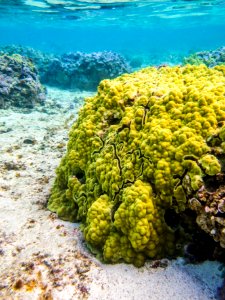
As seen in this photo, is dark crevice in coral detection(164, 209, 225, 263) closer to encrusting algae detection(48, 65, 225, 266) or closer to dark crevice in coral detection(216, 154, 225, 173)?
encrusting algae detection(48, 65, 225, 266)

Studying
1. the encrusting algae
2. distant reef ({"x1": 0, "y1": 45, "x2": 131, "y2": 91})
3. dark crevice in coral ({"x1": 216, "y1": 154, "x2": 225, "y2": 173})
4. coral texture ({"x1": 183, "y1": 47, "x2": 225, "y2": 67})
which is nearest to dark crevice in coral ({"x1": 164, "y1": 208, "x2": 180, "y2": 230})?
the encrusting algae

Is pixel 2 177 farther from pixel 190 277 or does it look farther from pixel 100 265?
pixel 190 277

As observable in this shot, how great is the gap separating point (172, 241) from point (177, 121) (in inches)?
62.2

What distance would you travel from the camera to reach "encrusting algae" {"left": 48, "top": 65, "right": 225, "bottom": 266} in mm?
3545

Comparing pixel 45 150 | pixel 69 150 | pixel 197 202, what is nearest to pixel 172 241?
pixel 197 202

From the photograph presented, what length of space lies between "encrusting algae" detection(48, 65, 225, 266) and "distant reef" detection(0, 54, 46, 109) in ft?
28.6

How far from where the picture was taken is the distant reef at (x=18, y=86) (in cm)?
1281

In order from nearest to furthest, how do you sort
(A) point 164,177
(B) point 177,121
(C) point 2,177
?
(A) point 164,177, (B) point 177,121, (C) point 2,177

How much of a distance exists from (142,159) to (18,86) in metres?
10.9

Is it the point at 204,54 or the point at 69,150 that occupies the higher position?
the point at 204,54

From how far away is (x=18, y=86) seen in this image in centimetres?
1328

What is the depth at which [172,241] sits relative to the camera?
3707 mm

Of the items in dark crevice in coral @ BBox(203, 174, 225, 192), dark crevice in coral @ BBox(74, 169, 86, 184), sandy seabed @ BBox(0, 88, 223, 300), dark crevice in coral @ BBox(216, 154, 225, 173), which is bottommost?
sandy seabed @ BBox(0, 88, 223, 300)

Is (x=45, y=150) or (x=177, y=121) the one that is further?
(x=45, y=150)
